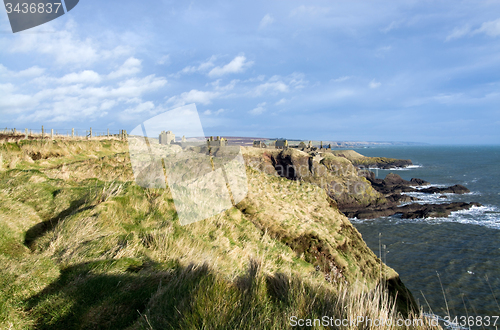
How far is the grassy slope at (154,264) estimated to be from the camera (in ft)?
9.41

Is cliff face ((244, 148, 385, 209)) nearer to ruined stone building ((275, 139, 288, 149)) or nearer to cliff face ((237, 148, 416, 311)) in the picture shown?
ruined stone building ((275, 139, 288, 149))

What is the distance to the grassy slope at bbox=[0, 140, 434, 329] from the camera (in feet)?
9.41

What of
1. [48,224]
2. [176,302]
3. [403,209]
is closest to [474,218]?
[403,209]

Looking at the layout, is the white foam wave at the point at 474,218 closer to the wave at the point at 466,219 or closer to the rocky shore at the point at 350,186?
the wave at the point at 466,219

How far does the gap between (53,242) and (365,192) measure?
39369mm

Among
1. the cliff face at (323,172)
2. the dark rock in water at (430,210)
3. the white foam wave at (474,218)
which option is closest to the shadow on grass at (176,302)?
the white foam wave at (474,218)

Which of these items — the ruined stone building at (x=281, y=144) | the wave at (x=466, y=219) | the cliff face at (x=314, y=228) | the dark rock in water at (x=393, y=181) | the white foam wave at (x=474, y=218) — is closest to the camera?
the cliff face at (x=314, y=228)

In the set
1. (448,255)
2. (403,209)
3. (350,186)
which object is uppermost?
(350,186)

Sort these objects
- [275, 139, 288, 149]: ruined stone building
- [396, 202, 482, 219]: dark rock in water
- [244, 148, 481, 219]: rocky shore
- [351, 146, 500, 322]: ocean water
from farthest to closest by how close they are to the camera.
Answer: [275, 139, 288, 149]: ruined stone building → [244, 148, 481, 219]: rocky shore → [396, 202, 482, 219]: dark rock in water → [351, 146, 500, 322]: ocean water

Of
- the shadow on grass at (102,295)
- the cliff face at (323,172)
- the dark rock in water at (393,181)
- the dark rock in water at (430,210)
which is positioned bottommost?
the dark rock in water at (430,210)

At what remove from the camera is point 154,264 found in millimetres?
4266

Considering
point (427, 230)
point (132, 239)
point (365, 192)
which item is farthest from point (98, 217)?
point (365, 192)

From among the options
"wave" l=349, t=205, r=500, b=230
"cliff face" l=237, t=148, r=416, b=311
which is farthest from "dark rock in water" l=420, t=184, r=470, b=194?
"cliff face" l=237, t=148, r=416, b=311

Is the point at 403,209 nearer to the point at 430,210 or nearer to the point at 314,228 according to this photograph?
the point at 430,210
